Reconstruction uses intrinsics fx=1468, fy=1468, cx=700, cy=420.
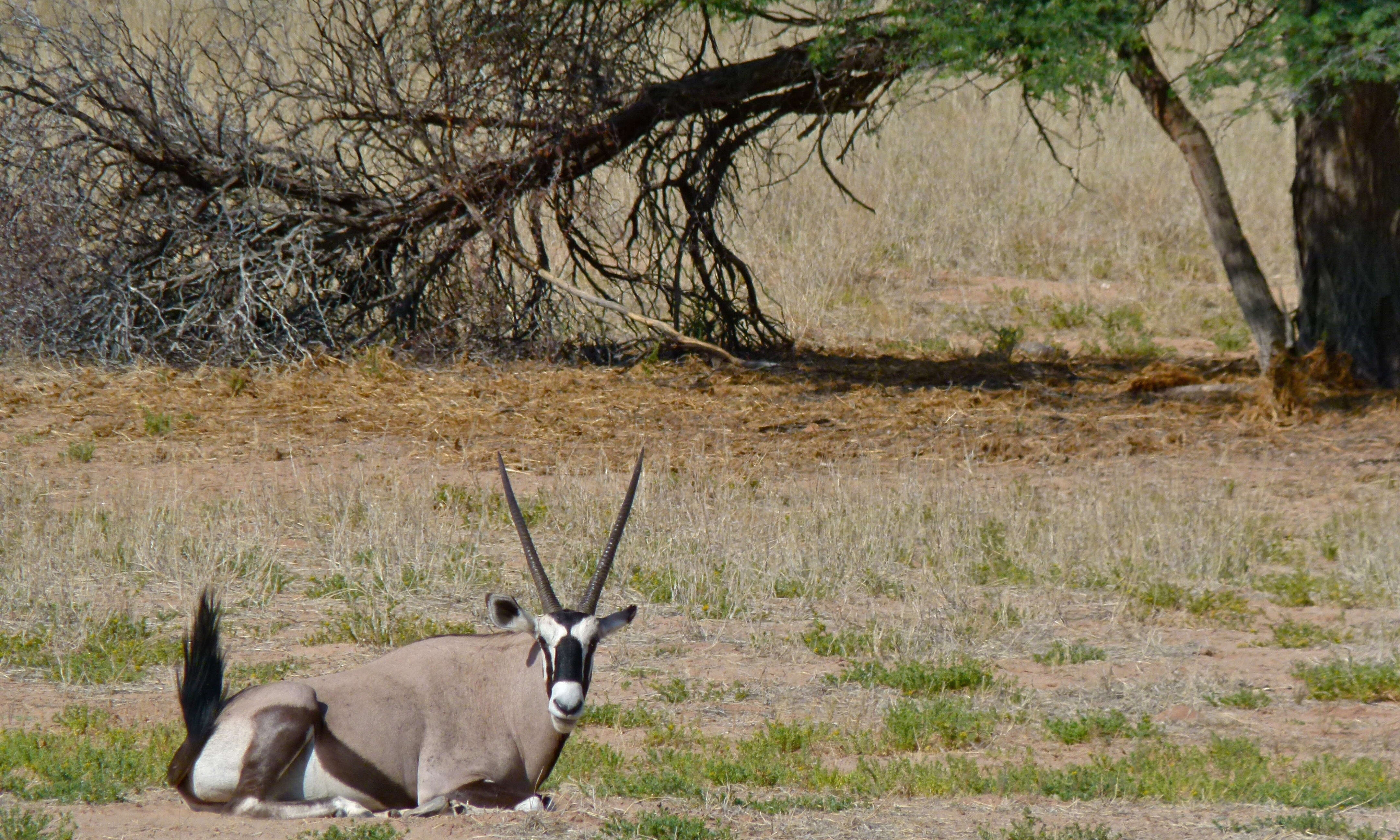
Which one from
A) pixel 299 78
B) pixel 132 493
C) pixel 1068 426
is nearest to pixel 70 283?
pixel 299 78

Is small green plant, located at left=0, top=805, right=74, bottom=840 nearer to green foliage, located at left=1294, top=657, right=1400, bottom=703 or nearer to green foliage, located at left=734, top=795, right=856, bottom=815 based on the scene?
green foliage, located at left=734, top=795, right=856, bottom=815

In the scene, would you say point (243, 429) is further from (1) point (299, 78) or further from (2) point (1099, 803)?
(2) point (1099, 803)

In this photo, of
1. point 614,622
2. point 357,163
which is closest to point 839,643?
point 614,622

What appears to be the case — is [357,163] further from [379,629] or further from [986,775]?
[986,775]

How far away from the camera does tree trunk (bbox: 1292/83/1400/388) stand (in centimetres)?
1322

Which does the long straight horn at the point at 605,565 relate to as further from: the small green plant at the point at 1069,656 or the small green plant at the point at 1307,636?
the small green plant at the point at 1307,636

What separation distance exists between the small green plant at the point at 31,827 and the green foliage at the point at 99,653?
6.95 ft

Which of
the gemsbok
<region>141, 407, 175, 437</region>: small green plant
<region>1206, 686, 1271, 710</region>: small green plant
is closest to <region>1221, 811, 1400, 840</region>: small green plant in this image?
<region>1206, 686, 1271, 710</region>: small green plant

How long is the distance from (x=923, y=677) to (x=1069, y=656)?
930mm

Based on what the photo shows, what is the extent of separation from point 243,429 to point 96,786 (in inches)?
287

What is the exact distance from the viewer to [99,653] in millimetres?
7227

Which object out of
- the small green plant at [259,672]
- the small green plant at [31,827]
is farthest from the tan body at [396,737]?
the small green plant at [259,672]

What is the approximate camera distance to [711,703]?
22.7ft

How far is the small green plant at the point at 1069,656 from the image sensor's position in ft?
24.7
